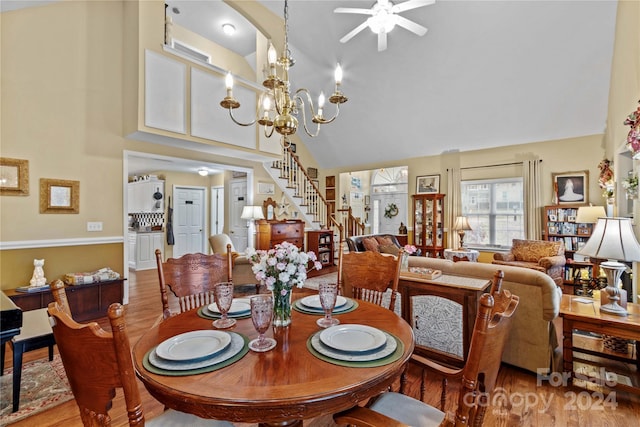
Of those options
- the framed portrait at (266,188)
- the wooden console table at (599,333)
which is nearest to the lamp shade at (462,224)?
the wooden console table at (599,333)

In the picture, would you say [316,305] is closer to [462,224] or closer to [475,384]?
[475,384]

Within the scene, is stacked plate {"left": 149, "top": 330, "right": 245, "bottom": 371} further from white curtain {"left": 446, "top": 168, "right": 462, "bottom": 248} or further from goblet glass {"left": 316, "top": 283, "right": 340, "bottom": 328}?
white curtain {"left": 446, "top": 168, "right": 462, "bottom": 248}

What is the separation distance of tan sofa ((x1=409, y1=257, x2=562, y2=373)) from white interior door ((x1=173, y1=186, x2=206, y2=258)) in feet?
24.0

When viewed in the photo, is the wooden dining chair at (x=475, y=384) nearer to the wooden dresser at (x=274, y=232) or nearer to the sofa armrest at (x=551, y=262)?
the sofa armrest at (x=551, y=262)

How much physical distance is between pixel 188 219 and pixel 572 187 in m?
8.49

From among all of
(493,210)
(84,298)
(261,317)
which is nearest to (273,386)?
(261,317)

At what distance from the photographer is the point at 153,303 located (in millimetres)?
4461

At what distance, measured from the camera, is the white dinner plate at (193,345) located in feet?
3.59

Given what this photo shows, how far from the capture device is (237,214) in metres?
7.12

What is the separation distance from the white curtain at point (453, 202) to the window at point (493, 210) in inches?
5.8

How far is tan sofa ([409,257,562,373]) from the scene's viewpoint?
227cm

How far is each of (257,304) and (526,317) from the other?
2.23 meters

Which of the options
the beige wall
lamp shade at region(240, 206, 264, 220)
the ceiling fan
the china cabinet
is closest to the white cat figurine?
the beige wall

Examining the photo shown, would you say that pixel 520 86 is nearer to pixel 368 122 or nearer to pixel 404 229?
pixel 368 122
